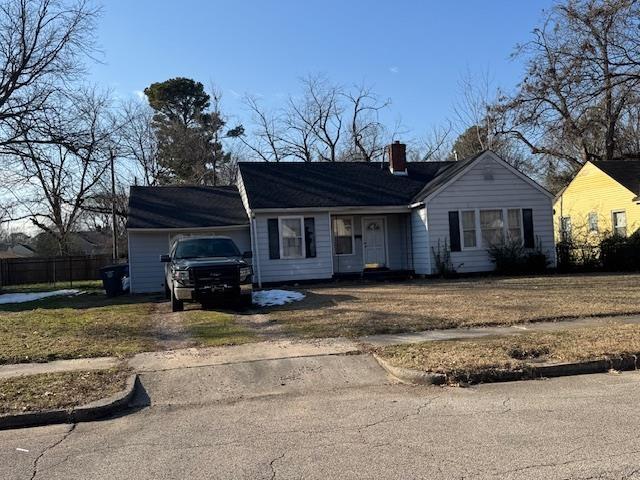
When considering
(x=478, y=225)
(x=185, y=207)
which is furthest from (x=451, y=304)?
(x=185, y=207)

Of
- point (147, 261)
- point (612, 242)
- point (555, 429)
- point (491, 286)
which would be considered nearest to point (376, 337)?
point (555, 429)

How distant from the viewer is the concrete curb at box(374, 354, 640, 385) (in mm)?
7293

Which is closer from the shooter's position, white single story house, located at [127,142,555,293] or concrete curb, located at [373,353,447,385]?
concrete curb, located at [373,353,447,385]

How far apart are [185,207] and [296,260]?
16.7ft

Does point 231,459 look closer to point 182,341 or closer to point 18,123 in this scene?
point 182,341

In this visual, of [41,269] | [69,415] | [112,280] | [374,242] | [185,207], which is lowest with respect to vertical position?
[69,415]

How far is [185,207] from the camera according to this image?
22750mm

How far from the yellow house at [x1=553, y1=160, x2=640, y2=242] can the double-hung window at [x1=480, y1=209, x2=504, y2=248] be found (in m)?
6.86

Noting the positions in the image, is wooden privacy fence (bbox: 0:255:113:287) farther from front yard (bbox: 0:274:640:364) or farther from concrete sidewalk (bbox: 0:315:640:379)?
concrete sidewalk (bbox: 0:315:640:379)

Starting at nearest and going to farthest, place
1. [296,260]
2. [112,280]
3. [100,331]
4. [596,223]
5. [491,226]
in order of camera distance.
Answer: [100,331] < [112,280] < [296,260] < [491,226] < [596,223]

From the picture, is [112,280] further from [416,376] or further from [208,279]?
[416,376]

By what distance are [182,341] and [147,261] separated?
11384 mm

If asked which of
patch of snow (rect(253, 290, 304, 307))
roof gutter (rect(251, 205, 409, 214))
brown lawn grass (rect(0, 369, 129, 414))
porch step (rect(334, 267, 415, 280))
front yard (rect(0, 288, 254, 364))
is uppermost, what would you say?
roof gutter (rect(251, 205, 409, 214))

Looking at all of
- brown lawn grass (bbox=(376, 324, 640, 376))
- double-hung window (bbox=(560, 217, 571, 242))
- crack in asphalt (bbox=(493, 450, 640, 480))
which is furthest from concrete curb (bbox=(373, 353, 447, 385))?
double-hung window (bbox=(560, 217, 571, 242))
